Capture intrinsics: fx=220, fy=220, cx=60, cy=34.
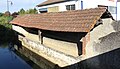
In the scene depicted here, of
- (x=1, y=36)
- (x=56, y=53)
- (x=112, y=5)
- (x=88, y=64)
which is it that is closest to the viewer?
(x=88, y=64)

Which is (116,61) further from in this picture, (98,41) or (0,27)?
(0,27)

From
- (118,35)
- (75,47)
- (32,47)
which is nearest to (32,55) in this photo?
(32,47)

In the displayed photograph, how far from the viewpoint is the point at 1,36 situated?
35531 millimetres

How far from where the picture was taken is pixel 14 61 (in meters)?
20.7

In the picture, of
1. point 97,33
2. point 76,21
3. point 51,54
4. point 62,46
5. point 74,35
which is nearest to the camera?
point 97,33

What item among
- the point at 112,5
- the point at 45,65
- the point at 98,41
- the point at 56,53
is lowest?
the point at 45,65

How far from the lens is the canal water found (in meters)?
18.7

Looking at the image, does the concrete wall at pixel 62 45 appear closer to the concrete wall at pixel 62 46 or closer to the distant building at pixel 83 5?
the concrete wall at pixel 62 46

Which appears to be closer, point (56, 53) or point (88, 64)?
point (88, 64)

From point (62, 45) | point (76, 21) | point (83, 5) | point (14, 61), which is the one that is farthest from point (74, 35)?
point (83, 5)

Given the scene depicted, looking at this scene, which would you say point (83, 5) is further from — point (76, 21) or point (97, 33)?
point (97, 33)

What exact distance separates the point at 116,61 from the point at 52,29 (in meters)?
7.25

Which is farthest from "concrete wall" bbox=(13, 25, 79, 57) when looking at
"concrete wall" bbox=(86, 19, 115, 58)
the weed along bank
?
"concrete wall" bbox=(86, 19, 115, 58)

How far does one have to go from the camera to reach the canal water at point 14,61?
1870 cm
